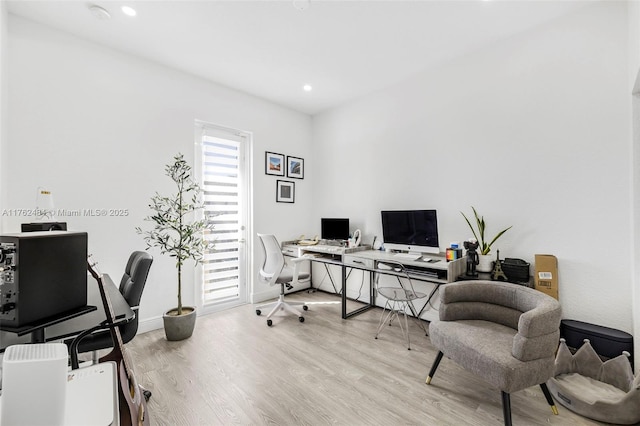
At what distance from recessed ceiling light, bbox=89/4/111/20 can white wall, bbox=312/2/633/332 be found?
3106 millimetres

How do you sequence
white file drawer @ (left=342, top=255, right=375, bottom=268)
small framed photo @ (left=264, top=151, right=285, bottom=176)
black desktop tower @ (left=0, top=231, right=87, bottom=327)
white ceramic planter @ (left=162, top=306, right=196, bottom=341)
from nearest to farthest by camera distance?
black desktop tower @ (left=0, top=231, right=87, bottom=327)
white ceramic planter @ (left=162, top=306, right=196, bottom=341)
white file drawer @ (left=342, top=255, right=375, bottom=268)
small framed photo @ (left=264, top=151, right=285, bottom=176)

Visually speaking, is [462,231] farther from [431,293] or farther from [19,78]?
[19,78]

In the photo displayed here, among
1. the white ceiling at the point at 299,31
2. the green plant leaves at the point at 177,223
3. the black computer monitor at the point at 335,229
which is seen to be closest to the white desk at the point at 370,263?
the black computer monitor at the point at 335,229

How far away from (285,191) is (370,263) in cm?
195

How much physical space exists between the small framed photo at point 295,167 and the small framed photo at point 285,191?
15 centimetres

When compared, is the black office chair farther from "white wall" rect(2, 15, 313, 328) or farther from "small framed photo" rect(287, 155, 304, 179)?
"small framed photo" rect(287, 155, 304, 179)

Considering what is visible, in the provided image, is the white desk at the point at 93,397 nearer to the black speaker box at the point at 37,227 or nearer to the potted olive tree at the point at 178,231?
the black speaker box at the point at 37,227

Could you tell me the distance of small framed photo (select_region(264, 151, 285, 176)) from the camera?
4223 mm

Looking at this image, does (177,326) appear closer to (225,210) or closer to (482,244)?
(225,210)

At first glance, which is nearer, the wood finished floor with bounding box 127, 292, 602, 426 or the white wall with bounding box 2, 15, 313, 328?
the wood finished floor with bounding box 127, 292, 602, 426

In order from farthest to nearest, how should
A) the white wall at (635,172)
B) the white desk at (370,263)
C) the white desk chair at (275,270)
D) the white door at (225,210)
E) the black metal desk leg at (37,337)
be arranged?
the white door at (225,210) < the white desk chair at (275,270) < the white desk at (370,263) < the white wall at (635,172) < the black metal desk leg at (37,337)

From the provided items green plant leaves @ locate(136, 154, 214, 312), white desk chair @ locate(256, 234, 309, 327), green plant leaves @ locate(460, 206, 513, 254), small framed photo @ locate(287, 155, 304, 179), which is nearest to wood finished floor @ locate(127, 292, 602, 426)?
white desk chair @ locate(256, 234, 309, 327)

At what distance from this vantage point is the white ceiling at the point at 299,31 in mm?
2334

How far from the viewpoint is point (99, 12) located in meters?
2.32
